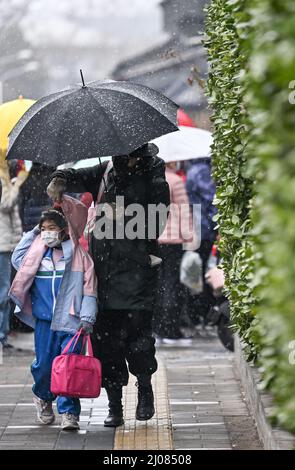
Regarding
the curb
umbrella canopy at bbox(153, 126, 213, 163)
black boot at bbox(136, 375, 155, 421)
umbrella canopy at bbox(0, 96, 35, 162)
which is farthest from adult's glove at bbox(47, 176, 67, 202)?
umbrella canopy at bbox(153, 126, 213, 163)

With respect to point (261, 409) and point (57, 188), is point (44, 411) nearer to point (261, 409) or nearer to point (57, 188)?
point (57, 188)

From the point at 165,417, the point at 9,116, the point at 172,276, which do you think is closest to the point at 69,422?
the point at 165,417

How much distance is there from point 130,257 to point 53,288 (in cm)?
54

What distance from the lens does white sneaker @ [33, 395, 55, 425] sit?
27.4ft

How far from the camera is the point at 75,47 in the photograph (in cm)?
5562

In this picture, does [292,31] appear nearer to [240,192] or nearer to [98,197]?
[240,192]

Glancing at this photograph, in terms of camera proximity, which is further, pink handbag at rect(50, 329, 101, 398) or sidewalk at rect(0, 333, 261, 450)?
pink handbag at rect(50, 329, 101, 398)

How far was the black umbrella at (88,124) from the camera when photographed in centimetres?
786

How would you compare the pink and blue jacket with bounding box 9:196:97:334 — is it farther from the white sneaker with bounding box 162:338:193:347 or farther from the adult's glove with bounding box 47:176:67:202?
the white sneaker with bounding box 162:338:193:347

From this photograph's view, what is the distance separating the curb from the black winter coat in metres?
0.85

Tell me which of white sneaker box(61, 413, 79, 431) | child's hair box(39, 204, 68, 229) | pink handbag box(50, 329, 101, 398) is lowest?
white sneaker box(61, 413, 79, 431)

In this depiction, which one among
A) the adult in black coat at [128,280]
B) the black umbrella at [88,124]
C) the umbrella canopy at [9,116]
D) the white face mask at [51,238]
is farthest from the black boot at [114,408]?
the umbrella canopy at [9,116]

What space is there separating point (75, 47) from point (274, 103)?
172ft

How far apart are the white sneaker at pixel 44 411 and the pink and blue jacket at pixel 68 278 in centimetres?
52
